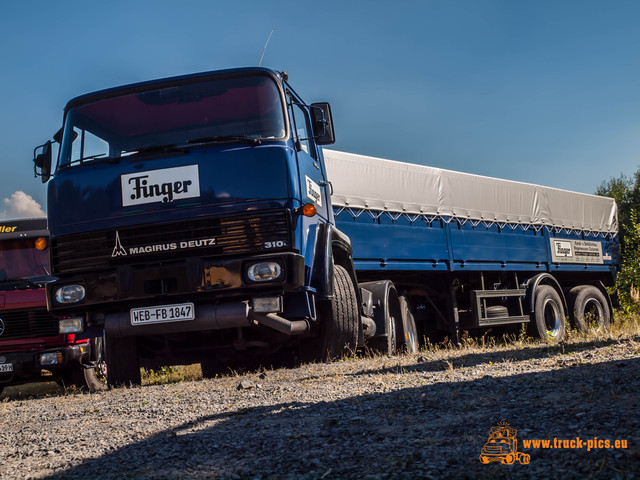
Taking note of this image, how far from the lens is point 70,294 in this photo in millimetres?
6258

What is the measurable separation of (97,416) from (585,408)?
334 cm

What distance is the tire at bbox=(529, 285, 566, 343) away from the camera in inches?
507

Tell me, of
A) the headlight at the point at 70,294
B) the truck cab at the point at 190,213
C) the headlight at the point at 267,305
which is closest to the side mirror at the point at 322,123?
the truck cab at the point at 190,213

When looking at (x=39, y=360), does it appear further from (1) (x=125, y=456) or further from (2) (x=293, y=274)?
(1) (x=125, y=456)

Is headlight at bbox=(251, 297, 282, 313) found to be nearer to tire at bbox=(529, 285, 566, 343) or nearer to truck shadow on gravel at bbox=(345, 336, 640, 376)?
truck shadow on gravel at bbox=(345, 336, 640, 376)

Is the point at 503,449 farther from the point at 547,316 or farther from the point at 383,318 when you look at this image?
the point at 547,316

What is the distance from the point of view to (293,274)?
5.83 meters

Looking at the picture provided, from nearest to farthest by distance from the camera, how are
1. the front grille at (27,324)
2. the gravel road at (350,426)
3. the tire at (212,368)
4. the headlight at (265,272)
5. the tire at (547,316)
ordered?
1. the gravel road at (350,426)
2. the headlight at (265,272)
3. the tire at (212,368)
4. the front grille at (27,324)
5. the tire at (547,316)

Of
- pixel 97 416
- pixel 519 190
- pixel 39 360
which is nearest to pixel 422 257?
pixel 519 190

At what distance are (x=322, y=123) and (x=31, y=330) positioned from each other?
5.75 metres

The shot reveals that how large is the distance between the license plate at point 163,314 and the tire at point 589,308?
9.80 meters

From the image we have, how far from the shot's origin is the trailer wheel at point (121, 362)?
7.11 metres

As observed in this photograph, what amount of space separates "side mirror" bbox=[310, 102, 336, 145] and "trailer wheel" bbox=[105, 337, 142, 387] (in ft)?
9.64

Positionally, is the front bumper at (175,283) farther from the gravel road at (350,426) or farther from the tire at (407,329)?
the tire at (407,329)
